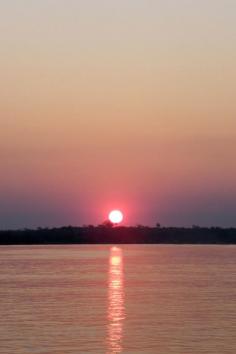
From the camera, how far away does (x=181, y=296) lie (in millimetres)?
57844

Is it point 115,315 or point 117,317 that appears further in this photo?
point 115,315

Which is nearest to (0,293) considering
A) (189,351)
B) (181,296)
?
(181,296)

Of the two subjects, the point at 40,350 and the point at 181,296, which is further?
the point at 181,296

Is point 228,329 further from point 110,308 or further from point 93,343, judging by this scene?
point 110,308

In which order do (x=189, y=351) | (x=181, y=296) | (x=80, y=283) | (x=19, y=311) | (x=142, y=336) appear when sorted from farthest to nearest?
(x=80, y=283) → (x=181, y=296) → (x=19, y=311) → (x=142, y=336) → (x=189, y=351)

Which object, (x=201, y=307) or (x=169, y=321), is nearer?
(x=169, y=321)

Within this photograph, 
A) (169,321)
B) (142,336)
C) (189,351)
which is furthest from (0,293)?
(189,351)

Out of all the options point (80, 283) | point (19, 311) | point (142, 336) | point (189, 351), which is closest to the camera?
point (189, 351)

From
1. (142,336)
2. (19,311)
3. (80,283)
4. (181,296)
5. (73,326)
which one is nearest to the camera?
(142,336)

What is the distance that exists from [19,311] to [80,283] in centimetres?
2405

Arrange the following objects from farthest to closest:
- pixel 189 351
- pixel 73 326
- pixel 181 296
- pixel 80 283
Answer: pixel 80 283 → pixel 181 296 → pixel 73 326 → pixel 189 351

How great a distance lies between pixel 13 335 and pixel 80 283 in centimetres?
3344

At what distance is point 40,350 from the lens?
34.4m

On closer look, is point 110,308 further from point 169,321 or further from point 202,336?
point 202,336
